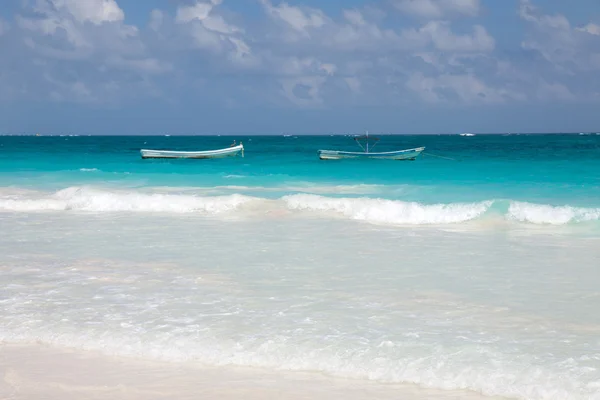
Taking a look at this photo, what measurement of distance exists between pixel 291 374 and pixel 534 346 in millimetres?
2693

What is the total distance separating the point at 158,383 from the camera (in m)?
6.00

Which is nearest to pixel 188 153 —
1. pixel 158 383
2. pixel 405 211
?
pixel 405 211

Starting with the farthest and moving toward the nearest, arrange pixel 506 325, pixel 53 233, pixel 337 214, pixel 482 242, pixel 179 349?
pixel 337 214
pixel 53 233
pixel 482 242
pixel 506 325
pixel 179 349

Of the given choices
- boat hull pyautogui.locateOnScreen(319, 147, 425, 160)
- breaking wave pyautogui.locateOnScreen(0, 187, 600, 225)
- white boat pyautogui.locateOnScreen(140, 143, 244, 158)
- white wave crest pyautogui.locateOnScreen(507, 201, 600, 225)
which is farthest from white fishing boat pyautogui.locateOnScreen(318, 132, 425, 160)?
white wave crest pyautogui.locateOnScreen(507, 201, 600, 225)

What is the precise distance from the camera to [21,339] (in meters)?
7.17

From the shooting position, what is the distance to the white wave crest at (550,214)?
1719cm

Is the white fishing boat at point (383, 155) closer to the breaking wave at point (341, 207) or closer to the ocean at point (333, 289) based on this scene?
the breaking wave at point (341, 207)

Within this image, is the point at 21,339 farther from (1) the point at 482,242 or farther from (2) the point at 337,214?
(2) the point at 337,214

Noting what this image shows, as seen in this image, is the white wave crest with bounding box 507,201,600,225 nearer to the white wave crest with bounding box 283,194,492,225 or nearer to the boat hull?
the white wave crest with bounding box 283,194,492,225

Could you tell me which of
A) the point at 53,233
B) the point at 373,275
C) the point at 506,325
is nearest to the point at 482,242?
the point at 373,275

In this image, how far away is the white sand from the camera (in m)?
5.72

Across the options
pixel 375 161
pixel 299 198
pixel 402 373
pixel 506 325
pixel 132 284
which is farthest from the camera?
pixel 375 161

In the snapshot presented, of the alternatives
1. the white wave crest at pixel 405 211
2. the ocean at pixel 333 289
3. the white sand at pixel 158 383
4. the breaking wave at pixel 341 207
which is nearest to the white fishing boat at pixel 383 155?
the breaking wave at pixel 341 207

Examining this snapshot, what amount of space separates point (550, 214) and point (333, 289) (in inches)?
403
